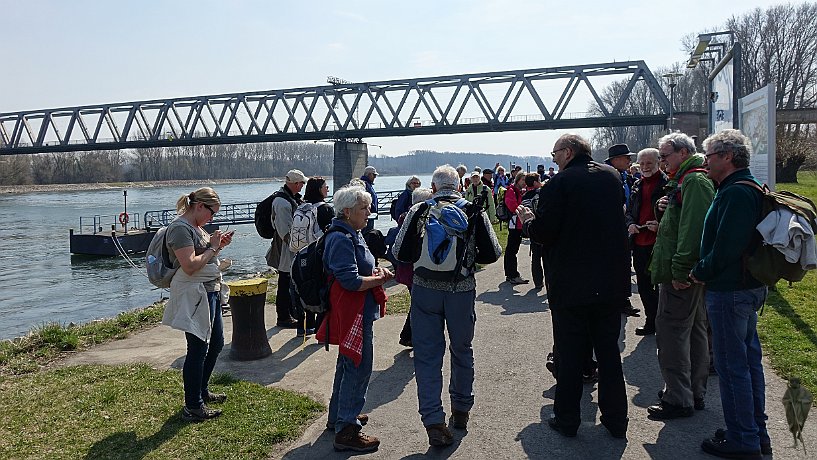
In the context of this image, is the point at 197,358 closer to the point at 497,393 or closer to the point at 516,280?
the point at 497,393

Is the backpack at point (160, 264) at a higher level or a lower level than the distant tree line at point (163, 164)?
lower

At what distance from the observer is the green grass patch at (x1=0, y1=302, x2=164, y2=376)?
268 inches

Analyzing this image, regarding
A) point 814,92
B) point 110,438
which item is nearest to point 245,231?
point 110,438

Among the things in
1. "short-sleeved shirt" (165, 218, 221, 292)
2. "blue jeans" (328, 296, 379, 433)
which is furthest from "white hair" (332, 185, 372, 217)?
"short-sleeved shirt" (165, 218, 221, 292)

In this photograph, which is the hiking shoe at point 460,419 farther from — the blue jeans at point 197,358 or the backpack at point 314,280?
the blue jeans at point 197,358

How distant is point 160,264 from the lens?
488 centimetres

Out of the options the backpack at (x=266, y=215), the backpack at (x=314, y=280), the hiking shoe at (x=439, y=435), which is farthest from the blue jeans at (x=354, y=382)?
the backpack at (x=266, y=215)

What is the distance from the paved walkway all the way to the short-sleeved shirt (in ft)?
5.23

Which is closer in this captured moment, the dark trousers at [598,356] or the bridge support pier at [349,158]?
the dark trousers at [598,356]

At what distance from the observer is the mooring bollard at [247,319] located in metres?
6.61

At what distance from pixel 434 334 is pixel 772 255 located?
2193 millimetres

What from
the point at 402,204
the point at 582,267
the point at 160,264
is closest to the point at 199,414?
the point at 160,264

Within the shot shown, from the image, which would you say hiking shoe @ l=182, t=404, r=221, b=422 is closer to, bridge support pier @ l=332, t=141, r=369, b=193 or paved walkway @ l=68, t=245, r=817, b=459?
paved walkway @ l=68, t=245, r=817, b=459

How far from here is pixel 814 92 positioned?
175ft
